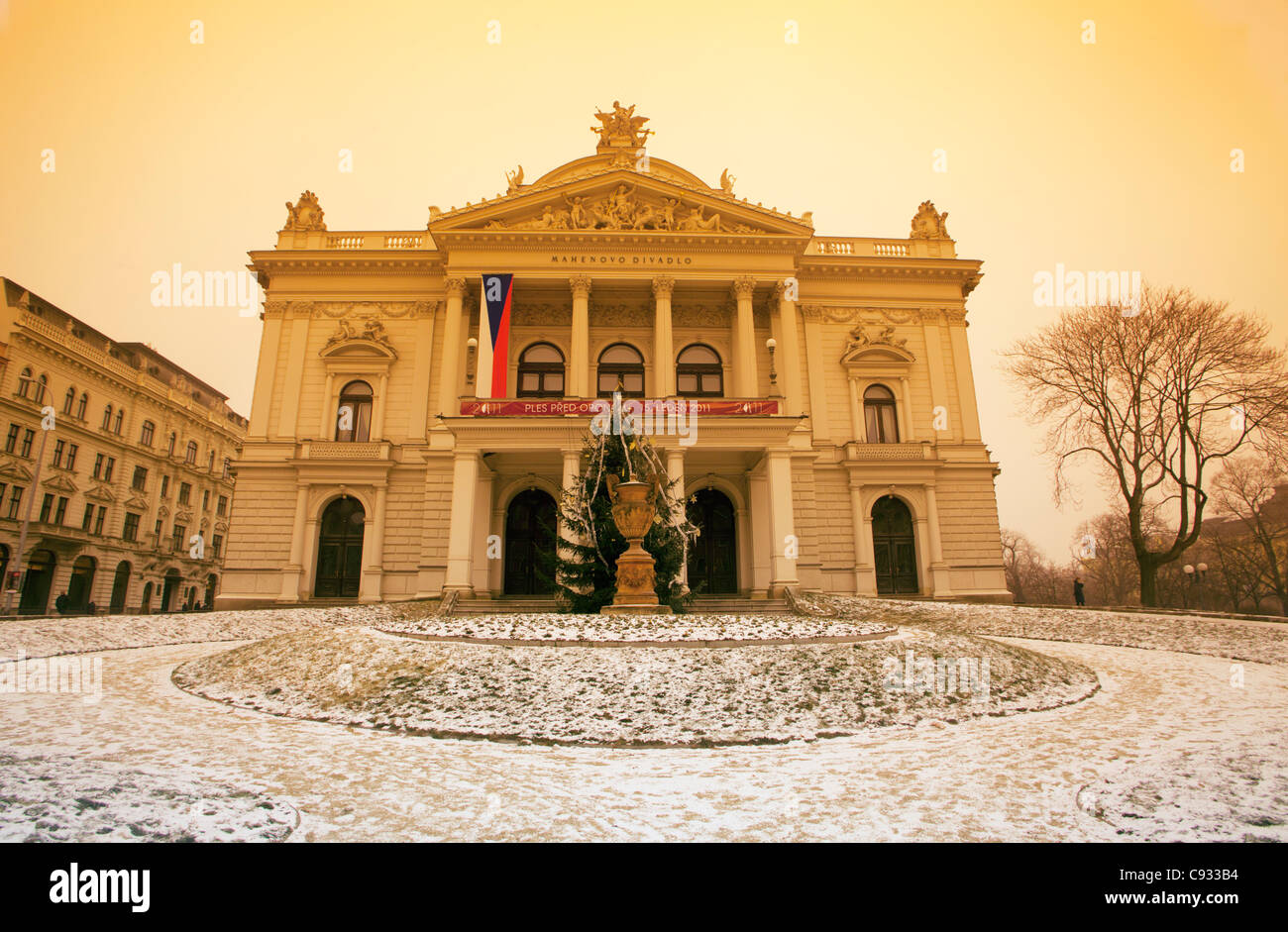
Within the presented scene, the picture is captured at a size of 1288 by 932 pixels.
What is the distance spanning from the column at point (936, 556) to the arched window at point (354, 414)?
23268 mm

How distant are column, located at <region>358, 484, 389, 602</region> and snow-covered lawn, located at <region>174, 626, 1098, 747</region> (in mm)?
14221

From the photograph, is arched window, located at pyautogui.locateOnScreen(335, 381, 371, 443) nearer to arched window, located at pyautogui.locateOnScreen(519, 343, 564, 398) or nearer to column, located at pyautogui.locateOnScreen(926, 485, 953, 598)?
arched window, located at pyautogui.locateOnScreen(519, 343, 564, 398)

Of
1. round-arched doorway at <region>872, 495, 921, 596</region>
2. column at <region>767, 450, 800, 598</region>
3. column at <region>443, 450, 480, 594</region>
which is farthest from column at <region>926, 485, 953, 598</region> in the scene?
column at <region>443, 450, 480, 594</region>

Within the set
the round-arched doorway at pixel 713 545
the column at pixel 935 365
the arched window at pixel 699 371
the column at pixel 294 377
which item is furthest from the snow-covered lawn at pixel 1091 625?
the column at pixel 294 377

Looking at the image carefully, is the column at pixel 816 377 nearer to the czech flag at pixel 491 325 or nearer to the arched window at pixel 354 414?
the czech flag at pixel 491 325

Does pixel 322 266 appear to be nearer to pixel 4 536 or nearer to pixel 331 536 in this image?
pixel 331 536

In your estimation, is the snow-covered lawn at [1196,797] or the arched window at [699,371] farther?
the arched window at [699,371]

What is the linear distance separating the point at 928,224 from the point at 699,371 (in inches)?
524

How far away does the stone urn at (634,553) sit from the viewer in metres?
12.9

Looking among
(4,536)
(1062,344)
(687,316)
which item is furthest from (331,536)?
(1062,344)

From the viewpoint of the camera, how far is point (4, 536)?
32.0 metres
